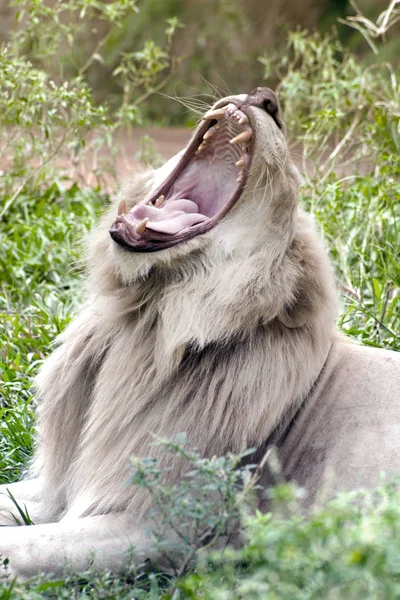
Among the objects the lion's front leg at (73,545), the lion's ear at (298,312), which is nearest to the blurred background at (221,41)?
the lion's ear at (298,312)

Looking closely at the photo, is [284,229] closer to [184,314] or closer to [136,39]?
[184,314]

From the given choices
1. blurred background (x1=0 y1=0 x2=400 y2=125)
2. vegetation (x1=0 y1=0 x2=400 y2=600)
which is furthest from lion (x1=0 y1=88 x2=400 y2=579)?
blurred background (x1=0 y1=0 x2=400 y2=125)

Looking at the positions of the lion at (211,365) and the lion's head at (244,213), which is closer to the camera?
the lion at (211,365)

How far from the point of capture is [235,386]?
8.96 feet

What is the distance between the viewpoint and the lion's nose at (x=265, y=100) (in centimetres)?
283

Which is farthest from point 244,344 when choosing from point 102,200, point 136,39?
point 136,39

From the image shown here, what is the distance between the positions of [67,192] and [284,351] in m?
3.93

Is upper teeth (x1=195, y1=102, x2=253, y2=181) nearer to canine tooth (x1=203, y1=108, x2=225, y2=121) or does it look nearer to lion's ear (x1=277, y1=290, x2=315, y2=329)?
canine tooth (x1=203, y1=108, x2=225, y2=121)

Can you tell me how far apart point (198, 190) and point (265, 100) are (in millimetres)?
455

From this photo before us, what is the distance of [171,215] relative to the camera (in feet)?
9.90

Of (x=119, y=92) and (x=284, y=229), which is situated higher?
(x=284, y=229)

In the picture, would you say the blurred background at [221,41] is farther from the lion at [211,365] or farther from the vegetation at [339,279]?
the lion at [211,365]

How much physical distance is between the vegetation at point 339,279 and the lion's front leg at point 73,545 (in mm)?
68

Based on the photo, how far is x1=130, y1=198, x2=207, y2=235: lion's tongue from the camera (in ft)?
9.61
